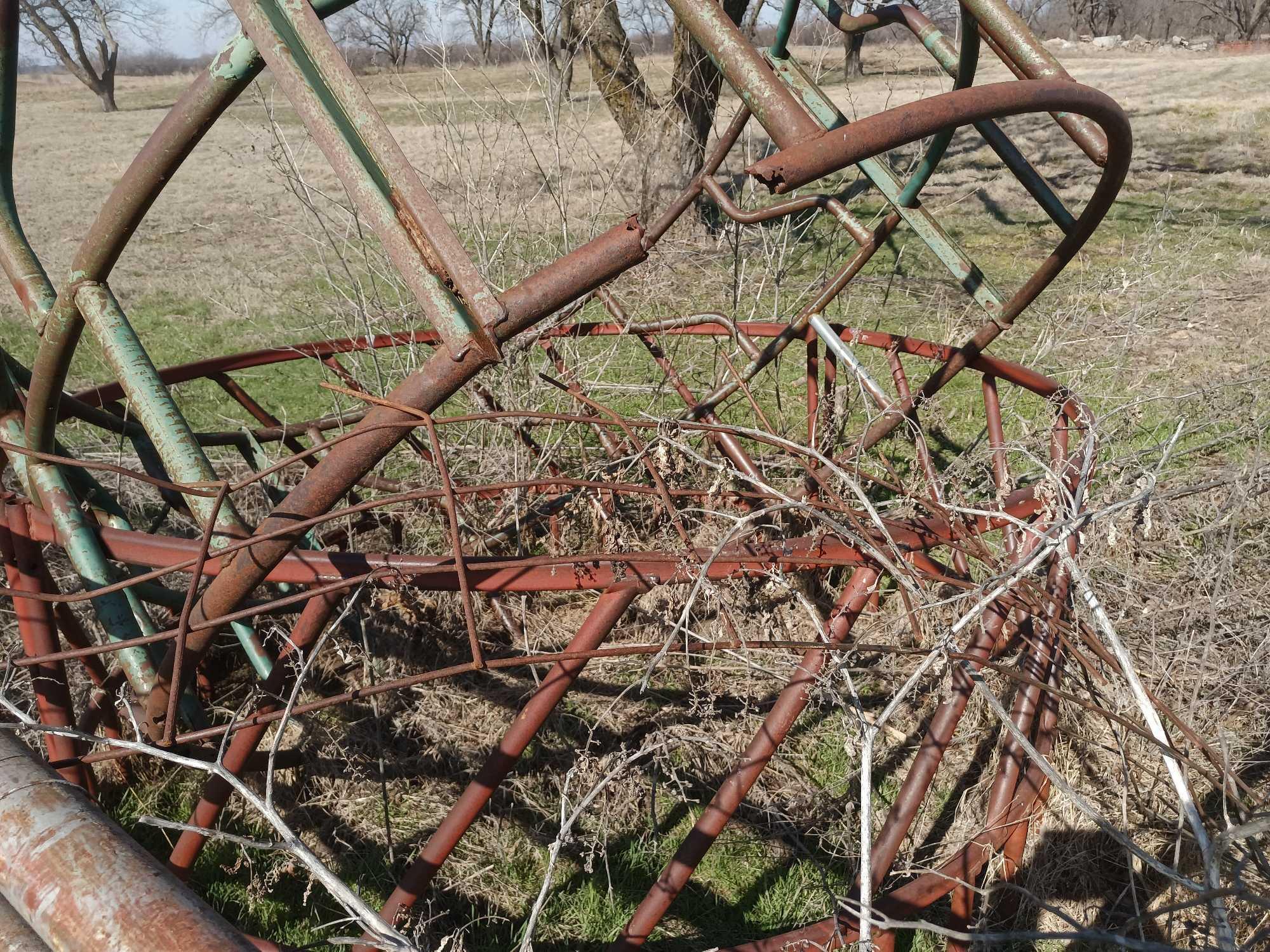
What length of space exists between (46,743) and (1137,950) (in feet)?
7.30

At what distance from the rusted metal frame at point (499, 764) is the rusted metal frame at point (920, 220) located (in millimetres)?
1329

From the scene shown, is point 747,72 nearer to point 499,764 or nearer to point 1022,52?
point 1022,52

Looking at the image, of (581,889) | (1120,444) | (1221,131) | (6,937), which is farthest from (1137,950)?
(1221,131)

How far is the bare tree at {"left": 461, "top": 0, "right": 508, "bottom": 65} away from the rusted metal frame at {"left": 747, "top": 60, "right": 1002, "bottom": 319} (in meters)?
1.25

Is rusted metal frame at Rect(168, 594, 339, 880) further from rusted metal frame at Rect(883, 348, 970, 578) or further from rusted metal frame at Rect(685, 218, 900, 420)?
rusted metal frame at Rect(685, 218, 900, 420)

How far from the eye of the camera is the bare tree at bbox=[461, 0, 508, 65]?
11.0 ft

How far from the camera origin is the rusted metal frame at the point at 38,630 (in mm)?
1932

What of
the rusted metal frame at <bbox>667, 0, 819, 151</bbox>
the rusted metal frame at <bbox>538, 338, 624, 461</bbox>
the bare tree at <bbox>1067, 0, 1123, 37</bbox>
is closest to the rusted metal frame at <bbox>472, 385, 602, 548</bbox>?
the rusted metal frame at <bbox>538, 338, 624, 461</bbox>

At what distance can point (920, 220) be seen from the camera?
2.43 metres

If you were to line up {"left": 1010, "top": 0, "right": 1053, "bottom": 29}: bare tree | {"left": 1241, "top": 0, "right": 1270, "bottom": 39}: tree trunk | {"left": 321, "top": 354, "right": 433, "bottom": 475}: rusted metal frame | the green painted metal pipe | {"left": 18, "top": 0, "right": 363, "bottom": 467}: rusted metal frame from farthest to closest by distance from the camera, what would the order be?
{"left": 1241, "top": 0, "right": 1270, "bottom": 39}: tree trunk < {"left": 1010, "top": 0, "right": 1053, "bottom": 29}: bare tree < {"left": 321, "top": 354, "right": 433, "bottom": 475}: rusted metal frame < the green painted metal pipe < {"left": 18, "top": 0, "right": 363, "bottom": 467}: rusted metal frame

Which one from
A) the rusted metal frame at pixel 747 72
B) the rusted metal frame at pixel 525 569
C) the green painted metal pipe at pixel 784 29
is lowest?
the rusted metal frame at pixel 525 569

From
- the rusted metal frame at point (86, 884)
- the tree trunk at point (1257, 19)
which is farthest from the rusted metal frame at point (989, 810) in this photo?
the tree trunk at point (1257, 19)

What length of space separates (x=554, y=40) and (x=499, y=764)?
9.45 ft

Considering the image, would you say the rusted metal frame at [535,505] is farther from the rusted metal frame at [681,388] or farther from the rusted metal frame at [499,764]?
the rusted metal frame at [499,764]
